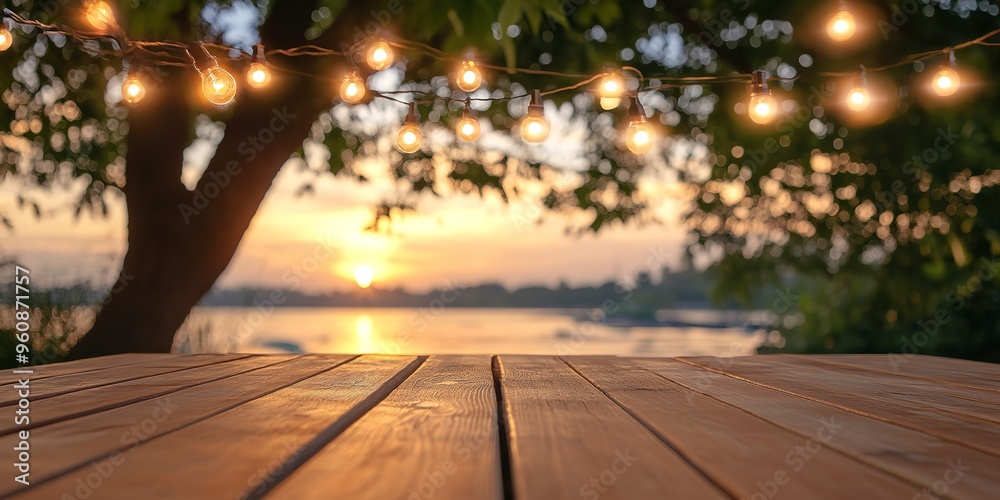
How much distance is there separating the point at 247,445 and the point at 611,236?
5.34 m

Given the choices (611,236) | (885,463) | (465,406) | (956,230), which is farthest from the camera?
(611,236)

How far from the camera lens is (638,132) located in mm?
2377

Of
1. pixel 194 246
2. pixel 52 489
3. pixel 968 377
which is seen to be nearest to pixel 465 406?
pixel 52 489

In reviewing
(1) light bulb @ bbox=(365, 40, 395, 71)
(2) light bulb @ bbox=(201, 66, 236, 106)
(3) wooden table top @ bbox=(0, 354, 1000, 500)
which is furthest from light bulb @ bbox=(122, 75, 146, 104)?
(3) wooden table top @ bbox=(0, 354, 1000, 500)

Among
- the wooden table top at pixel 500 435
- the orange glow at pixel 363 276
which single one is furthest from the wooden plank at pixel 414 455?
the orange glow at pixel 363 276

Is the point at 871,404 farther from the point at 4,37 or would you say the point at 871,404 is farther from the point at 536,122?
the point at 4,37

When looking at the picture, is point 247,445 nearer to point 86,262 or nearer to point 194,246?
point 194,246

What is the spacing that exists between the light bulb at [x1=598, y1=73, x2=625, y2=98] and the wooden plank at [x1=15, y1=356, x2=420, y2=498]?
4.80 ft

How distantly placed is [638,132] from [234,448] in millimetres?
1713

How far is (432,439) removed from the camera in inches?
45.1

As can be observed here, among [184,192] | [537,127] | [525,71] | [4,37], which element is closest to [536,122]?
[537,127]

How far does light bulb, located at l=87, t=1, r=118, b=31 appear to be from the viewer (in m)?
2.21

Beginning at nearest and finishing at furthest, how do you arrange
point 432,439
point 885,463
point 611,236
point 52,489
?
point 52,489 < point 885,463 < point 432,439 < point 611,236

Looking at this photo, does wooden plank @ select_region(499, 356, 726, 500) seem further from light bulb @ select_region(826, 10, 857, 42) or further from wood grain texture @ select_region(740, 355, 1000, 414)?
light bulb @ select_region(826, 10, 857, 42)
